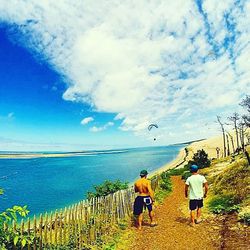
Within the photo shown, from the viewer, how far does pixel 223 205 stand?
12219mm

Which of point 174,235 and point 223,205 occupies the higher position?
point 223,205

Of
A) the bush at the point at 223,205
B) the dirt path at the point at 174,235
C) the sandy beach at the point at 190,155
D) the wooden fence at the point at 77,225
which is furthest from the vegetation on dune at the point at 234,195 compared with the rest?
the sandy beach at the point at 190,155

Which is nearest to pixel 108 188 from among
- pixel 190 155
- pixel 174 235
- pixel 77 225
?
pixel 174 235

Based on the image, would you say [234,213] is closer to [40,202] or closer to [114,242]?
[114,242]

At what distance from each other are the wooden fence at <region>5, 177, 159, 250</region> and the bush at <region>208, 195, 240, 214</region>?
4.03m

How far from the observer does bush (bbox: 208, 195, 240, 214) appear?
11092 millimetres

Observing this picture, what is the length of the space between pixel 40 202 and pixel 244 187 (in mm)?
27897

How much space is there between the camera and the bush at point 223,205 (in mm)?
11092

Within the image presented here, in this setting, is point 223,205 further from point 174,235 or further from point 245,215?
point 174,235

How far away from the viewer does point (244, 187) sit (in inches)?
531

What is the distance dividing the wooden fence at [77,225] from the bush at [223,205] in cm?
403

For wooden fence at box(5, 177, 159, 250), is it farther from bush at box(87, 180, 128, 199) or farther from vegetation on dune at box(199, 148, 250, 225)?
bush at box(87, 180, 128, 199)

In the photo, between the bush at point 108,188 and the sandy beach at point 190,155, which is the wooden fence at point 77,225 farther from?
the sandy beach at point 190,155

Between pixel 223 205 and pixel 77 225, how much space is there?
6.50 m
